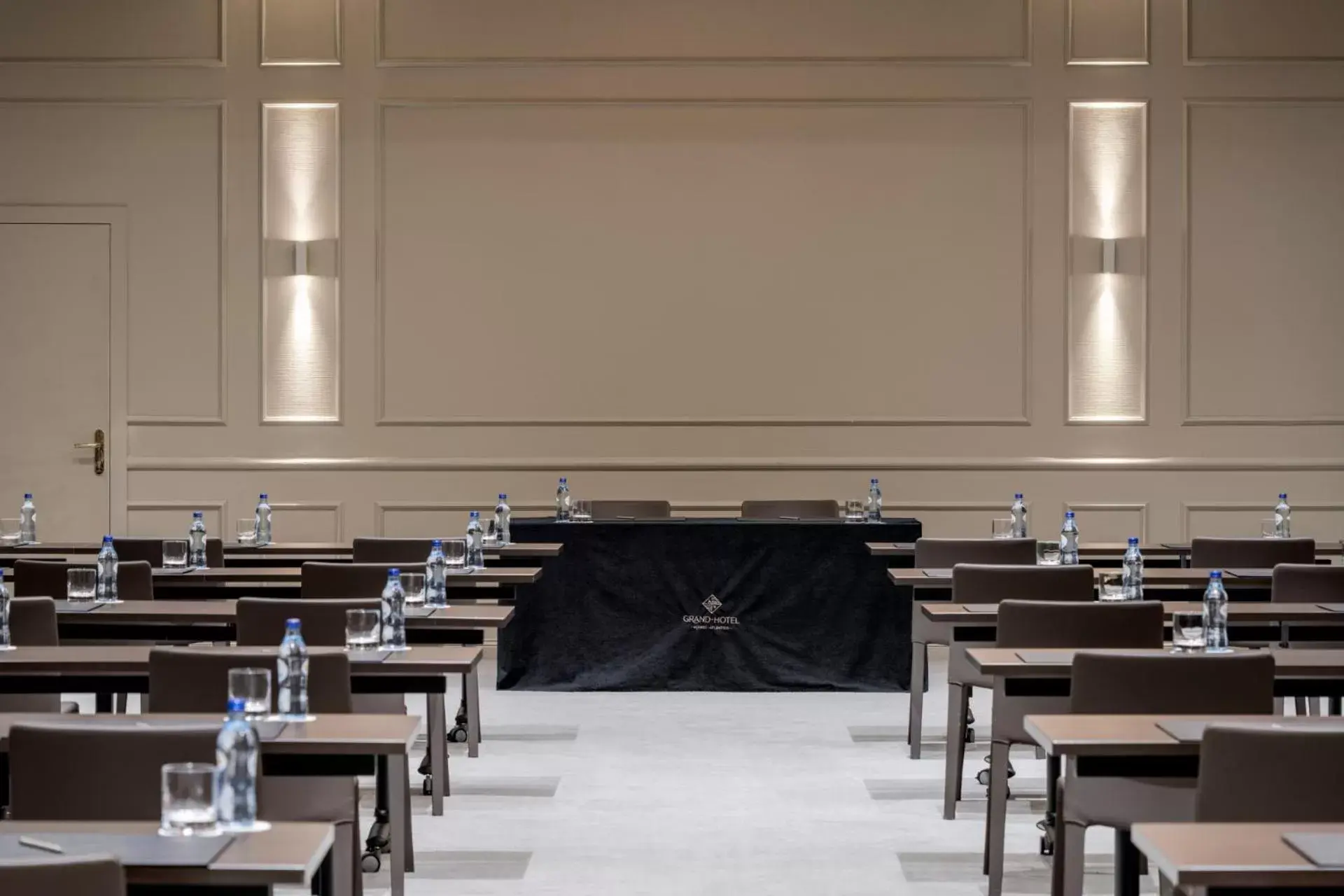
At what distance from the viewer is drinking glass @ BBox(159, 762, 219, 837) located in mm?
2441

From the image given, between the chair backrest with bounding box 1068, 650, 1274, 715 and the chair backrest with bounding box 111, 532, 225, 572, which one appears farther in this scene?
the chair backrest with bounding box 111, 532, 225, 572

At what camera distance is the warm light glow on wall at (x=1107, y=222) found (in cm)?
1005

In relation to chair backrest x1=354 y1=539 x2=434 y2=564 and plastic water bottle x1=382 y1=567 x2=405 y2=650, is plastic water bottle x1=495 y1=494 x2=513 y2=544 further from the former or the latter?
plastic water bottle x1=382 y1=567 x2=405 y2=650

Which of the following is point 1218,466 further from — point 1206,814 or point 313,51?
point 1206,814

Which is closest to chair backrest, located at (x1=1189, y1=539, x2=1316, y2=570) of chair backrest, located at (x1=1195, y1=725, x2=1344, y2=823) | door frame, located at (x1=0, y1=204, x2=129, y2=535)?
chair backrest, located at (x1=1195, y1=725, x2=1344, y2=823)

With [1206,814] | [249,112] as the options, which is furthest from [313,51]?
[1206,814]

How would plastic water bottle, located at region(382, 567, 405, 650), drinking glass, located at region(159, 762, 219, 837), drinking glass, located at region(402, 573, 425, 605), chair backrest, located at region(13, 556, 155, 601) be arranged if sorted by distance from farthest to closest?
1. chair backrest, located at region(13, 556, 155, 601)
2. drinking glass, located at region(402, 573, 425, 605)
3. plastic water bottle, located at region(382, 567, 405, 650)
4. drinking glass, located at region(159, 762, 219, 837)

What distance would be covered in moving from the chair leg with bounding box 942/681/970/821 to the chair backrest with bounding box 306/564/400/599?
203 cm

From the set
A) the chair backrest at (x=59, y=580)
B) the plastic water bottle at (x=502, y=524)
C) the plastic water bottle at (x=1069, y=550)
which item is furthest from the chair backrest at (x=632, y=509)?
the chair backrest at (x=59, y=580)

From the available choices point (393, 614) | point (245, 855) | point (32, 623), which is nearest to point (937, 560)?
point (393, 614)

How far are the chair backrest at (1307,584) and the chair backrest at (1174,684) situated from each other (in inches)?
88.2

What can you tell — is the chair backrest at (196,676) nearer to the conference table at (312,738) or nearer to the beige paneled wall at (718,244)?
the conference table at (312,738)

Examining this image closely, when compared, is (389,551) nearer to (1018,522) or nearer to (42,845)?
(1018,522)

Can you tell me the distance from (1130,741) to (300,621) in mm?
2445
